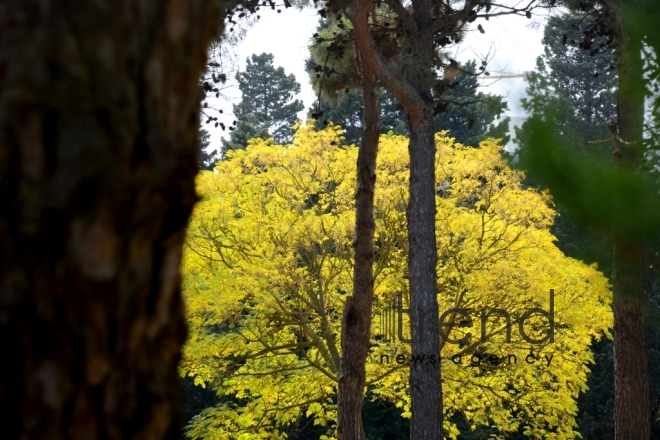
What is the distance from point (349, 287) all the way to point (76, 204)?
33.9ft

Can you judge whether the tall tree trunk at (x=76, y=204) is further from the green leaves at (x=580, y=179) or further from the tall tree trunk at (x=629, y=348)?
the tall tree trunk at (x=629, y=348)

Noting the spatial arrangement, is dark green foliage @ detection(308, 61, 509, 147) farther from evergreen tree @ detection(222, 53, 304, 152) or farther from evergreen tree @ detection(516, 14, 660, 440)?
evergreen tree @ detection(222, 53, 304, 152)

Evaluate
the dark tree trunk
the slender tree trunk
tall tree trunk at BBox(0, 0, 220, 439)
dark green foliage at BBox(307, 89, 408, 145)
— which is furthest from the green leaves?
dark green foliage at BBox(307, 89, 408, 145)

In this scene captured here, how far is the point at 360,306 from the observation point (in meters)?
7.66

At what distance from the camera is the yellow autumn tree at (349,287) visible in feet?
34.6

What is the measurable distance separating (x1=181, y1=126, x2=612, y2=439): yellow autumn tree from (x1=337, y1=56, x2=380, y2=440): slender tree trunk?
2.79 meters

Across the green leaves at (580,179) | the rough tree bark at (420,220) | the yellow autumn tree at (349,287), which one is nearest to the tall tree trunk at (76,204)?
the green leaves at (580,179)

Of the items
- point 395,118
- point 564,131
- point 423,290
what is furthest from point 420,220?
point 395,118

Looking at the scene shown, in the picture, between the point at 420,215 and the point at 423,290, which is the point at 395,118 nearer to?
the point at 420,215

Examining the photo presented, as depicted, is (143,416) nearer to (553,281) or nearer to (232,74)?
(232,74)

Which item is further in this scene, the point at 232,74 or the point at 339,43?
the point at 339,43

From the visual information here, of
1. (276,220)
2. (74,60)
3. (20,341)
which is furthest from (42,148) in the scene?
(276,220)

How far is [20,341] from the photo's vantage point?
34.0 inches

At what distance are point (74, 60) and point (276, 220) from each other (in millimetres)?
9886
